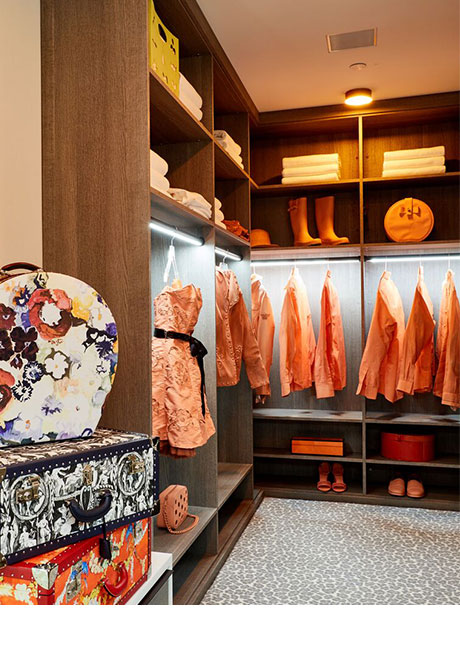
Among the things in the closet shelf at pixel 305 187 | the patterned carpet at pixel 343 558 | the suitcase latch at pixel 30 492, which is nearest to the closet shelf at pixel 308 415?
the patterned carpet at pixel 343 558

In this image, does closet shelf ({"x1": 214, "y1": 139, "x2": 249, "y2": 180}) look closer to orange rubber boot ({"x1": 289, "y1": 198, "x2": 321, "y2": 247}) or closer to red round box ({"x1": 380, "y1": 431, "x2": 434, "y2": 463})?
orange rubber boot ({"x1": 289, "y1": 198, "x2": 321, "y2": 247})

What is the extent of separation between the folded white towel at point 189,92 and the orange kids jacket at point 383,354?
6.42 ft

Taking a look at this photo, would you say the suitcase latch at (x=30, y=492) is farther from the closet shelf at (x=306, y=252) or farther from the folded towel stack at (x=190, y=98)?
the closet shelf at (x=306, y=252)

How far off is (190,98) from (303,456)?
2.64 m

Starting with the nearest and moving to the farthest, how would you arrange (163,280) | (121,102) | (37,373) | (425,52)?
(37,373) < (121,102) < (163,280) < (425,52)

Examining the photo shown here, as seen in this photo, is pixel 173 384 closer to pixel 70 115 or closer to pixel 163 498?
pixel 163 498

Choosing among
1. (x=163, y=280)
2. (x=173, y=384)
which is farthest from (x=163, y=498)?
(x=163, y=280)

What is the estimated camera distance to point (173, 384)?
2.34 meters

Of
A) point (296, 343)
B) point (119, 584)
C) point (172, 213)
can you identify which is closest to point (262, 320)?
point (296, 343)

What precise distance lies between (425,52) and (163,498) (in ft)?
9.16

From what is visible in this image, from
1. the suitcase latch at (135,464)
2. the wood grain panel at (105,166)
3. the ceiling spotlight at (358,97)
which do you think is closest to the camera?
the suitcase latch at (135,464)

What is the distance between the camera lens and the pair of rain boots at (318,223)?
400 centimetres

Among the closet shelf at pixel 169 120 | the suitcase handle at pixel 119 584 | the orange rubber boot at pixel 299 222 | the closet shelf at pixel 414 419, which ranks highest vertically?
the closet shelf at pixel 169 120

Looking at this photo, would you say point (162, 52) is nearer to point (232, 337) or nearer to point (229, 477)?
point (232, 337)
